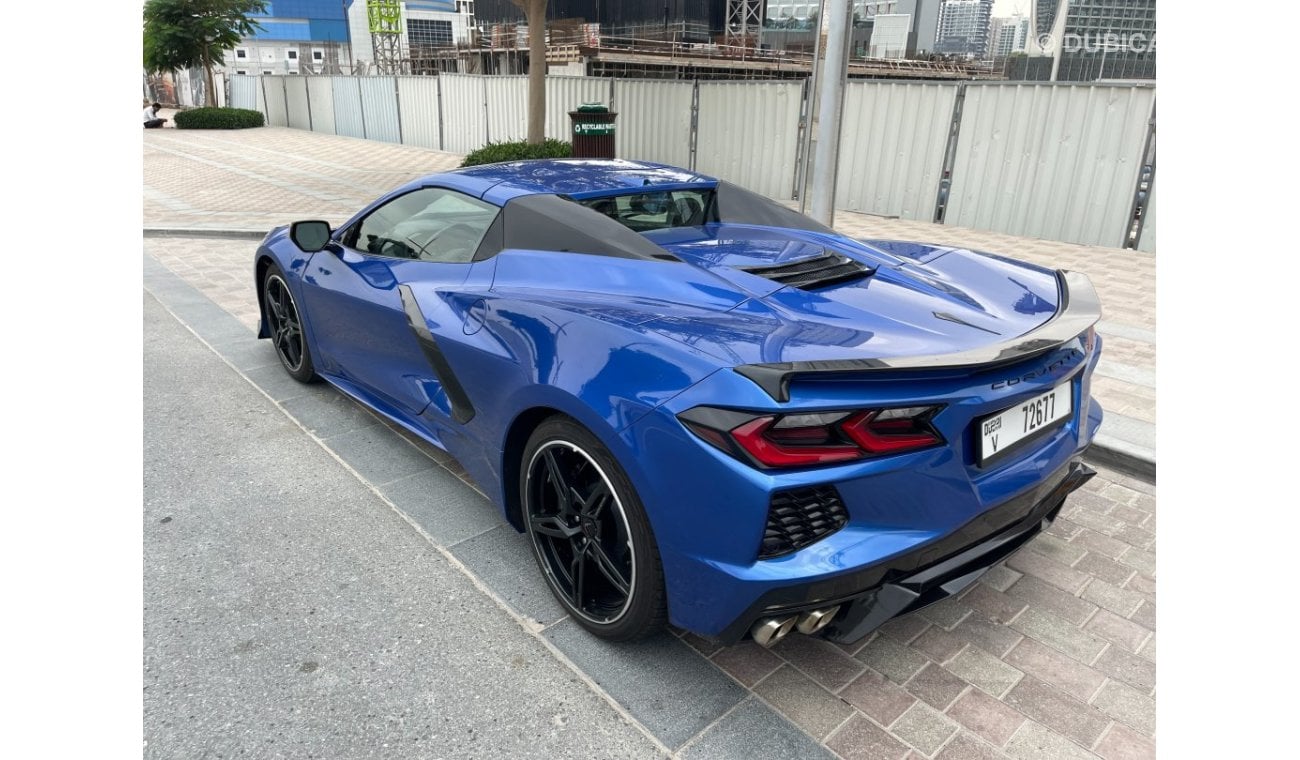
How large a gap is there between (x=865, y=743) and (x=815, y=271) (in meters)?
1.39

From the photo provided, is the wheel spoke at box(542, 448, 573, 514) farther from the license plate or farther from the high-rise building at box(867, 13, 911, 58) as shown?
the high-rise building at box(867, 13, 911, 58)

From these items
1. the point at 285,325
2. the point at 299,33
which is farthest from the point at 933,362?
the point at 299,33

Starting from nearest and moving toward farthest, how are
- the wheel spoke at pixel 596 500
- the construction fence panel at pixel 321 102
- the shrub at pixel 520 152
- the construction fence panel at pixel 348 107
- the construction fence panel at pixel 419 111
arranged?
the wheel spoke at pixel 596 500 → the shrub at pixel 520 152 → the construction fence panel at pixel 419 111 → the construction fence panel at pixel 348 107 → the construction fence panel at pixel 321 102

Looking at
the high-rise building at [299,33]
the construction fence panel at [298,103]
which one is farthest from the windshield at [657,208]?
the high-rise building at [299,33]

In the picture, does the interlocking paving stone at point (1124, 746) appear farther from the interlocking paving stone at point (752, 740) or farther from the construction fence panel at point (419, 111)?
the construction fence panel at point (419, 111)

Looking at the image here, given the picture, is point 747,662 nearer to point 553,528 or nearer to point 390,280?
point 553,528

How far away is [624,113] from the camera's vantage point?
594 inches

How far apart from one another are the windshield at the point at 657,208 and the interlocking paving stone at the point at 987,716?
1913 millimetres

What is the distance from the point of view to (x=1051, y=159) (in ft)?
30.2

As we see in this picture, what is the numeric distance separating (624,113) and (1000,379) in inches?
558

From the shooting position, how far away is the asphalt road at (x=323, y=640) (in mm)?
2055

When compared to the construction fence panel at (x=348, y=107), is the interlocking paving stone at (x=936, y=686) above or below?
below

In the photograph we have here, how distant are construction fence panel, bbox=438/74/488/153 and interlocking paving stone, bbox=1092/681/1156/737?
1866 centimetres

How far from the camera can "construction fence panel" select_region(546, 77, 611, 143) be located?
15.3 metres
